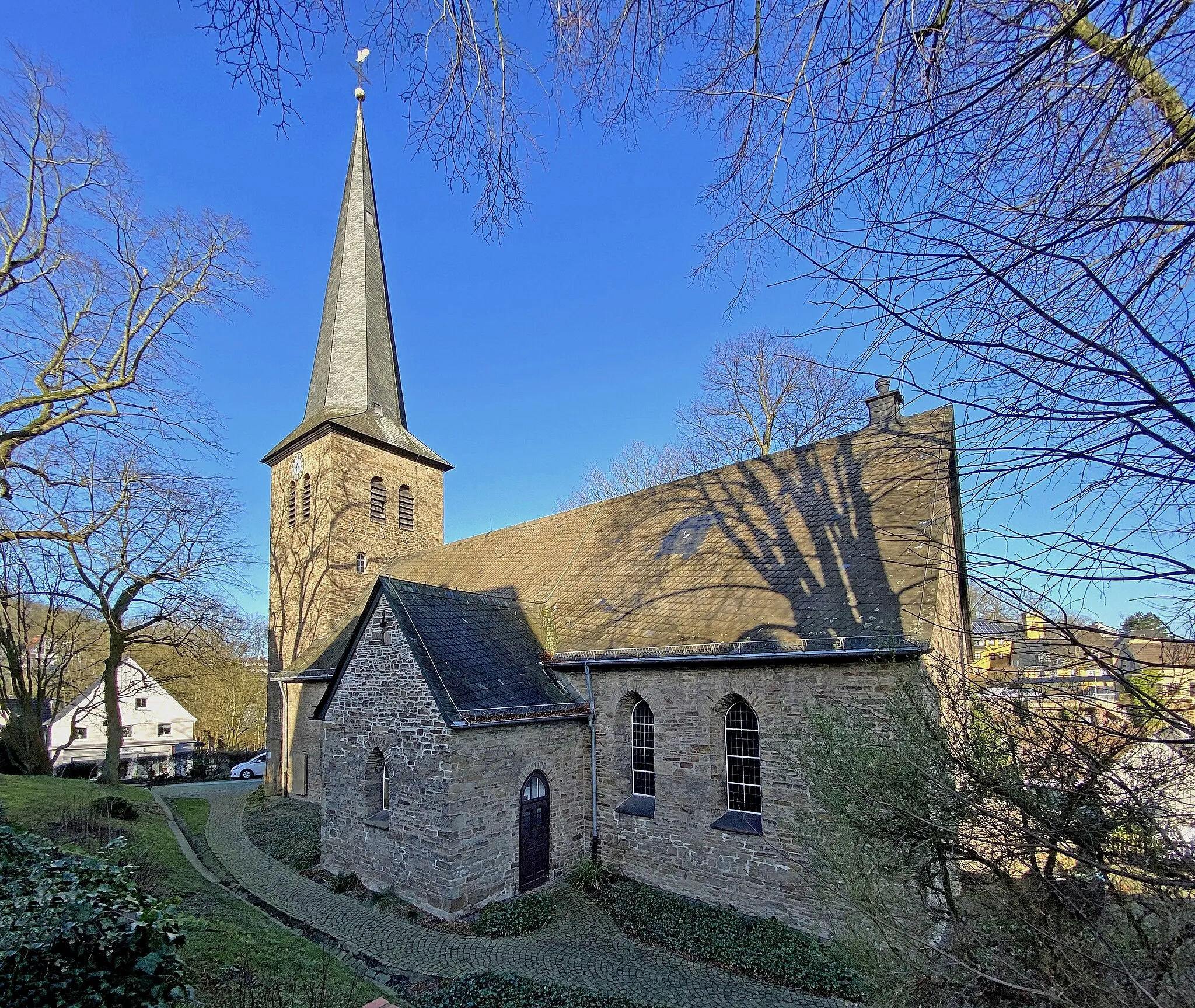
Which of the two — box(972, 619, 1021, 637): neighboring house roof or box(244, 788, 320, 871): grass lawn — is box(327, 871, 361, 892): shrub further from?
box(972, 619, 1021, 637): neighboring house roof

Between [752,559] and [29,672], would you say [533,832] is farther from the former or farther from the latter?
[29,672]

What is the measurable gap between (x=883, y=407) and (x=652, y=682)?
8.23 m

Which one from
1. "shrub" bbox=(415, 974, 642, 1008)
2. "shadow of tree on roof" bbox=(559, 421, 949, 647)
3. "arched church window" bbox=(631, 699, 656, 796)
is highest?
"shadow of tree on roof" bbox=(559, 421, 949, 647)

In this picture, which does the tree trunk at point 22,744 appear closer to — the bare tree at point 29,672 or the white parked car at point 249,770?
the bare tree at point 29,672

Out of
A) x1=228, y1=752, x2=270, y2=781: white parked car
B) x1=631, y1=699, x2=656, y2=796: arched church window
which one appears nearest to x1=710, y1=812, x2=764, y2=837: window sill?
x1=631, y1=699, x2=656, y2=796: arched church window

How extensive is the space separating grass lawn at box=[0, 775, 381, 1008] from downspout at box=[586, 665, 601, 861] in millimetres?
4809

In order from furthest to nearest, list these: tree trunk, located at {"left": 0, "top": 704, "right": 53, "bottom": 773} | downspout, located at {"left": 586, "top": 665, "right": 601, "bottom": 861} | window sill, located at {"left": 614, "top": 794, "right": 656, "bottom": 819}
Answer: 1. tree trunk, located at {"left": 0, "top": 704, "right": 53, "bottom": 773}
2. downspout, located at {"left": 586, "top": 665, "right": 601, "bottom": 861}
3. window sill, located at {"left": 614, "top": 794, "right": 656, "bottom": 819}

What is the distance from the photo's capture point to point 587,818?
11734mm

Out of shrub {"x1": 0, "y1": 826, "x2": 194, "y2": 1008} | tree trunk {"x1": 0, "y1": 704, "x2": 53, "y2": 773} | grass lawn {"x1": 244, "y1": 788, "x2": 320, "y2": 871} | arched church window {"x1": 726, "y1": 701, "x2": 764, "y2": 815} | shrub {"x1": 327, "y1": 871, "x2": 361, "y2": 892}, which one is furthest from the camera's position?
tree trunk {"x1": 0, "y1": 704, "x2": 53, "y2": 773}

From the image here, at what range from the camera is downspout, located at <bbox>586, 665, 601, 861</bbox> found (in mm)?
11516

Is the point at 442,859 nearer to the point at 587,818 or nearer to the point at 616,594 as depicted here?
the point at 587,818

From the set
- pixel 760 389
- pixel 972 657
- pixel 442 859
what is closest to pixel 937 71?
pixel 972 657

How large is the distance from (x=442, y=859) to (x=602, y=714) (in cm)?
370

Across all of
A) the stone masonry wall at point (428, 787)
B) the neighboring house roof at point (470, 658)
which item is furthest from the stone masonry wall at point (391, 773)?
the neighboring house roof at point (470, 658)
